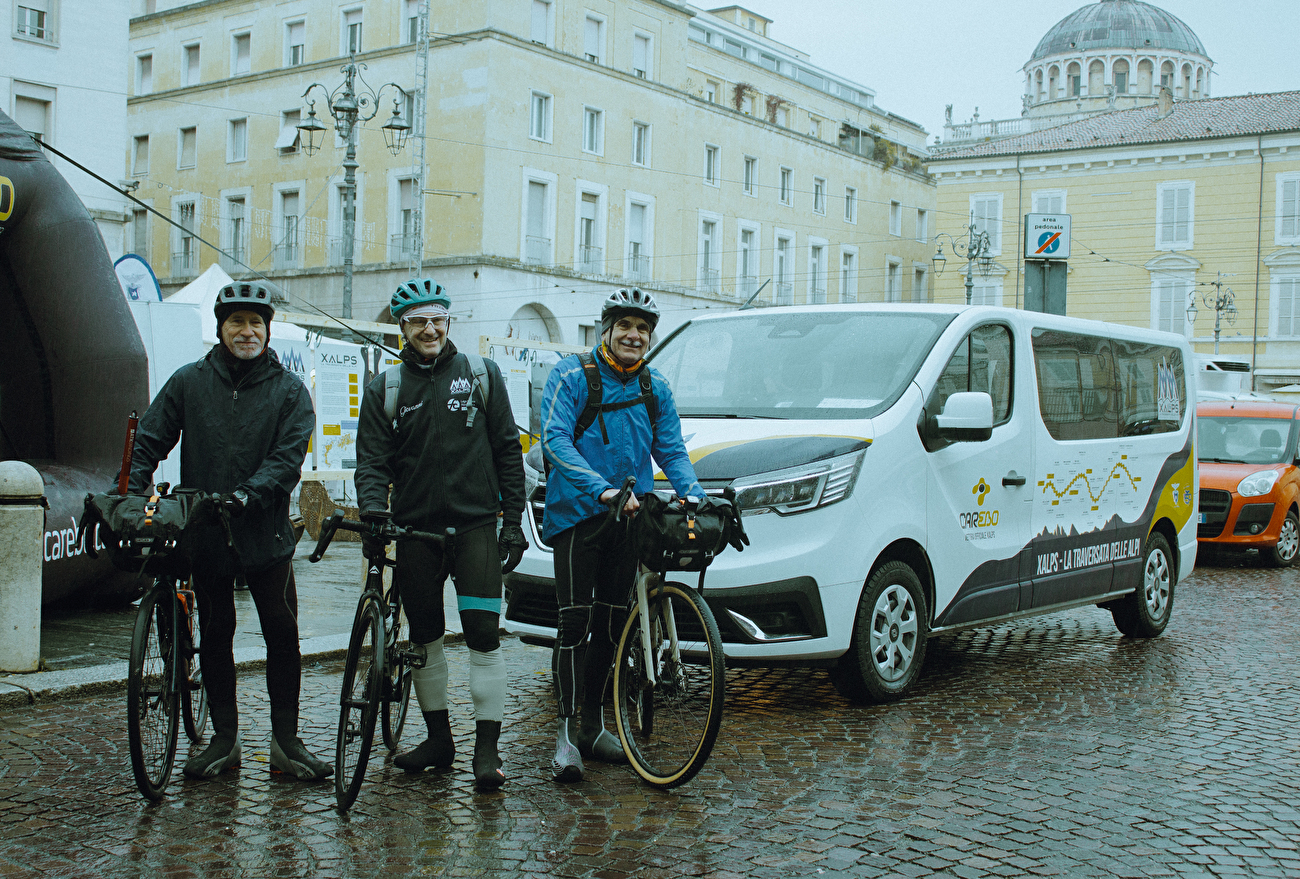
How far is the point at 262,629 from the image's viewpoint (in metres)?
5.38

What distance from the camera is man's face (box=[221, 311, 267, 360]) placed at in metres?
5.28

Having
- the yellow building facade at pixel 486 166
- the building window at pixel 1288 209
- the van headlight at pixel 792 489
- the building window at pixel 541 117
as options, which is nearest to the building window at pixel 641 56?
the yellow building facade at pixel 486 166

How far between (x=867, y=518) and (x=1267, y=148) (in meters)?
50.4

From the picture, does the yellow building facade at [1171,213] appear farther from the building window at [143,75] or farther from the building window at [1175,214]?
the building window at [143,75]

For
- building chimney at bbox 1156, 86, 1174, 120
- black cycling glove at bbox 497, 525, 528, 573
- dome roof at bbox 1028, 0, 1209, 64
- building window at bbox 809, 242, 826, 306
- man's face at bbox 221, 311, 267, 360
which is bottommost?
black cycling glove at bbox 497, 525, 528, 573

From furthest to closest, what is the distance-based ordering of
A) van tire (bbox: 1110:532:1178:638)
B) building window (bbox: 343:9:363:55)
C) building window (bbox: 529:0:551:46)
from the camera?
building window (bbox: 343:9:363:55) < building window (bbox: 529:0:551:46) < van tire (bbox: 1110:532:1178:638)

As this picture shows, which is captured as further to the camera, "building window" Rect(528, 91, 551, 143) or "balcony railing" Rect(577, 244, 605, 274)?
"balcony railing" Rect(577, 244, 605, 274)

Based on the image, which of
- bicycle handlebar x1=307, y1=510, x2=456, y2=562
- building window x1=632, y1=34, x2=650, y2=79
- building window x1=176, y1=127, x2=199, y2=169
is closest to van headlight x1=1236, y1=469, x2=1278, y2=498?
bicycle handlebar x1=307, y1=510, x2=456, y2=562

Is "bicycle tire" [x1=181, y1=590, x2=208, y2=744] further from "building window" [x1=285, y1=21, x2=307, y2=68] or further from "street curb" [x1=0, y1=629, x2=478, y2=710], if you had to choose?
"building window" [x1=285, y1=21, x2=307, y2=68]

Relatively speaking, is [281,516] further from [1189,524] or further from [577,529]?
[1189,524]

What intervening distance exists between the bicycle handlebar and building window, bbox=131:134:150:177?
47117mm

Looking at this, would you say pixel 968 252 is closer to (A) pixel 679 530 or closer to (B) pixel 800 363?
(B) pixel 800 363

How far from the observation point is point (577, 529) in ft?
17.9

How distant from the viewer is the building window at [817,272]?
54.9 meters
